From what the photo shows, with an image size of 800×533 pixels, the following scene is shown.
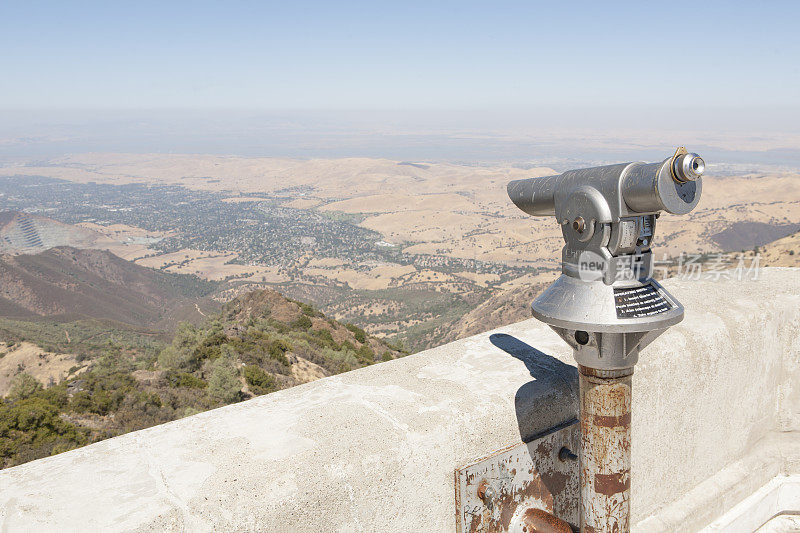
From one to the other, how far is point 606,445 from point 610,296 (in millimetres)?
490

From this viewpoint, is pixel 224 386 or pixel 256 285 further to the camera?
pixel 256 285

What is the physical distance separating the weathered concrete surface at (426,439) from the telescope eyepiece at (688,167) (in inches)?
39.4

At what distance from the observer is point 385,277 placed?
307ft

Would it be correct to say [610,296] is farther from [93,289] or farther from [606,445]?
[93,289]

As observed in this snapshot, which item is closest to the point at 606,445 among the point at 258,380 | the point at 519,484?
the point at 519,484

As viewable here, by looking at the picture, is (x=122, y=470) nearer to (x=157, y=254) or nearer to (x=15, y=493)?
(x=15, y=493)

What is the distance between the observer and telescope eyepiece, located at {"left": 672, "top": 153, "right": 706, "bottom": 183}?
146 cm

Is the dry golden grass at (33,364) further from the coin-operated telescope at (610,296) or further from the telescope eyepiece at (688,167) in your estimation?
the telescope eyepiece at (688,167)

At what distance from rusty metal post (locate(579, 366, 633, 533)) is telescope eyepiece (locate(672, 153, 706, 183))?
2.04ft

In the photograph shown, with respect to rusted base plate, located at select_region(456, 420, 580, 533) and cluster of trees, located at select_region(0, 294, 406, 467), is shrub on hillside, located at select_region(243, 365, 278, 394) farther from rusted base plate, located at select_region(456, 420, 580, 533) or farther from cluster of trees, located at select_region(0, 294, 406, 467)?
rusted base plate, located at select_region(456, 420, 580, 533)

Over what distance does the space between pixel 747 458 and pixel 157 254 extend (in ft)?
455

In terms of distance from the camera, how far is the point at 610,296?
5.32 ft

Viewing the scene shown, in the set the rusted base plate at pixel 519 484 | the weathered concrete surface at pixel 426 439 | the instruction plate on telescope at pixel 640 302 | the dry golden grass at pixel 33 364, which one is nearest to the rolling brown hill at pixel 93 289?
the dry golden grass at pixel 33 364

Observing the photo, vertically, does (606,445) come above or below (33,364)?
above
